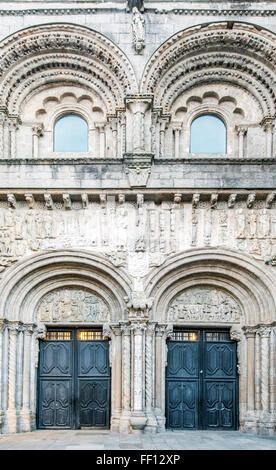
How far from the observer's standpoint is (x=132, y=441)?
11273mm

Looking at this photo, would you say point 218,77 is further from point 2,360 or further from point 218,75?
point 2,360

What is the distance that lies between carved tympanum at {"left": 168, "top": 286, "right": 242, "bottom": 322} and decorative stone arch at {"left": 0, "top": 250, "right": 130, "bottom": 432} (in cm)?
151

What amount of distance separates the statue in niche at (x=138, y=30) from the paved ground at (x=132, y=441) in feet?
32.2

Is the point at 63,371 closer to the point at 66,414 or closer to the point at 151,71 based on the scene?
the point at 66,414

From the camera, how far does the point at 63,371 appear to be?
44.2 feet

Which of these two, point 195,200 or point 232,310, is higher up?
point 195,200

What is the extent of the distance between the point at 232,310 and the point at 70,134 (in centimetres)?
675

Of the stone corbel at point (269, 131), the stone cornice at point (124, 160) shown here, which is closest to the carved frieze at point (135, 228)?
the stone cornice at point (124, 160)

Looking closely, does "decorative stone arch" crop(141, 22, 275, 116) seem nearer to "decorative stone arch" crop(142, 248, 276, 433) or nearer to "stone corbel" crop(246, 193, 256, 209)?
"stone corbel" crop(246, 193, 256, 209)

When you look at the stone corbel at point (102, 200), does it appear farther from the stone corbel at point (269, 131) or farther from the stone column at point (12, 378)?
the stone corbel at point (269, 131)

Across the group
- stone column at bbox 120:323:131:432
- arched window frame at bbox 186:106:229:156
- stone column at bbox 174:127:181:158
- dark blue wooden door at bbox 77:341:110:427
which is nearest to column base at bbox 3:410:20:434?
dark blue wooden door at bbox 77:341:110:427

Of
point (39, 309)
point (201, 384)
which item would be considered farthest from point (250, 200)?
point (39, 309)
